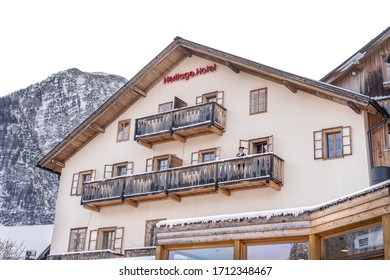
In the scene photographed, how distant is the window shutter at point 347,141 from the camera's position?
2317 centimetres

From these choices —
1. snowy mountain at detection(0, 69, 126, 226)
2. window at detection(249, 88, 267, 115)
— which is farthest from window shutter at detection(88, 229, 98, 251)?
snowy mountain at detection(0, 69, 126, 226)

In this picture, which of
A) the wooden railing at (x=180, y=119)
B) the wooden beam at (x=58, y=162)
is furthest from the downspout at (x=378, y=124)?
the wooden beam at (x=58, y=162)

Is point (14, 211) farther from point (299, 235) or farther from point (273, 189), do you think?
point (299, 235)

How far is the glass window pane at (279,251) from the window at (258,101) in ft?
49.2

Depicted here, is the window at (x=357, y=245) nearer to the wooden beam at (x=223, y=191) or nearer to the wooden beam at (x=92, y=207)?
the wooden beam at (x=223, y=191)

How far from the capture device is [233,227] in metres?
11.6

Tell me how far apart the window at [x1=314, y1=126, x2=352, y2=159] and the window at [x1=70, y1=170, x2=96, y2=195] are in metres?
11.8

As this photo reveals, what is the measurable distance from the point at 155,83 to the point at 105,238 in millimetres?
7783

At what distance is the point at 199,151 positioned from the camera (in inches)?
1066

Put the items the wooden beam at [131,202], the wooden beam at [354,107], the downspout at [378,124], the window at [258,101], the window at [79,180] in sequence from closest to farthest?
the downspout at [378,124] < the wooden beam at [354,107] < the window at [258,101] < the wooden beam at [131,202] < the window at [79,180]

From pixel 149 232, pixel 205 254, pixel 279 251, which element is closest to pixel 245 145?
pixel 149 232
